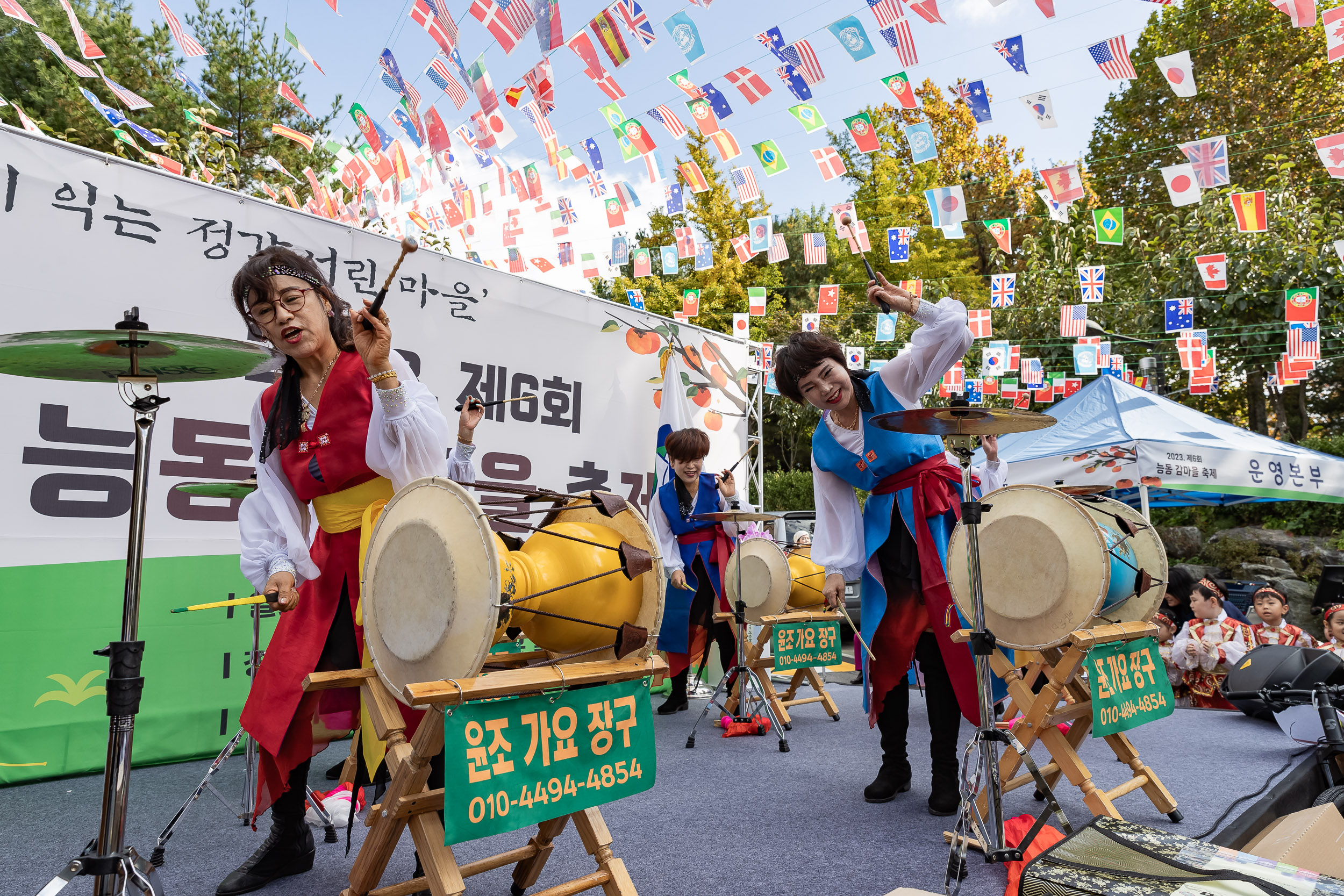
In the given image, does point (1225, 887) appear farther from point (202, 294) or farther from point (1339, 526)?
point (1339, 526)

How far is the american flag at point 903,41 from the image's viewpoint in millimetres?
4886

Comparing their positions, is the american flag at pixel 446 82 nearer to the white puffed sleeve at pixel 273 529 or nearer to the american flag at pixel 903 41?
the american flag at pixel 903 41

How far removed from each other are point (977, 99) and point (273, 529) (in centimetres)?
542

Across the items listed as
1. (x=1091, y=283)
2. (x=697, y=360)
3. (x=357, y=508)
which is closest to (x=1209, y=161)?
(x=1091, y=283)

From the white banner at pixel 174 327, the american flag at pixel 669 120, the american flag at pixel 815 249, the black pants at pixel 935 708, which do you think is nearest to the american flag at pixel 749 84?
the american flag at pixel 669 120

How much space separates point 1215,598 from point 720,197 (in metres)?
12.5

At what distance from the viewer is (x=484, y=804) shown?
4.66ft

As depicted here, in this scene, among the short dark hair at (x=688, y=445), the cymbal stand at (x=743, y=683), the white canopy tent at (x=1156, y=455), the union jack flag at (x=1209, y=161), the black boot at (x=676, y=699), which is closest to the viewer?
the cymbal stand at (x=743, y=683)

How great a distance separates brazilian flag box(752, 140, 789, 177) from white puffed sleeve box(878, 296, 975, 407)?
430 cm

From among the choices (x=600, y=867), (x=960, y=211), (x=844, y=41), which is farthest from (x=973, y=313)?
(x=600, y=867)

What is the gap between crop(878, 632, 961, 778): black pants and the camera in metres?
2.66

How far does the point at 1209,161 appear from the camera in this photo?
578 cm

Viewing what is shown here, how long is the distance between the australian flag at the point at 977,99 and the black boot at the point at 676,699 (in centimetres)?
418

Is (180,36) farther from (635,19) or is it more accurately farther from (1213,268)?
(1213,268)
